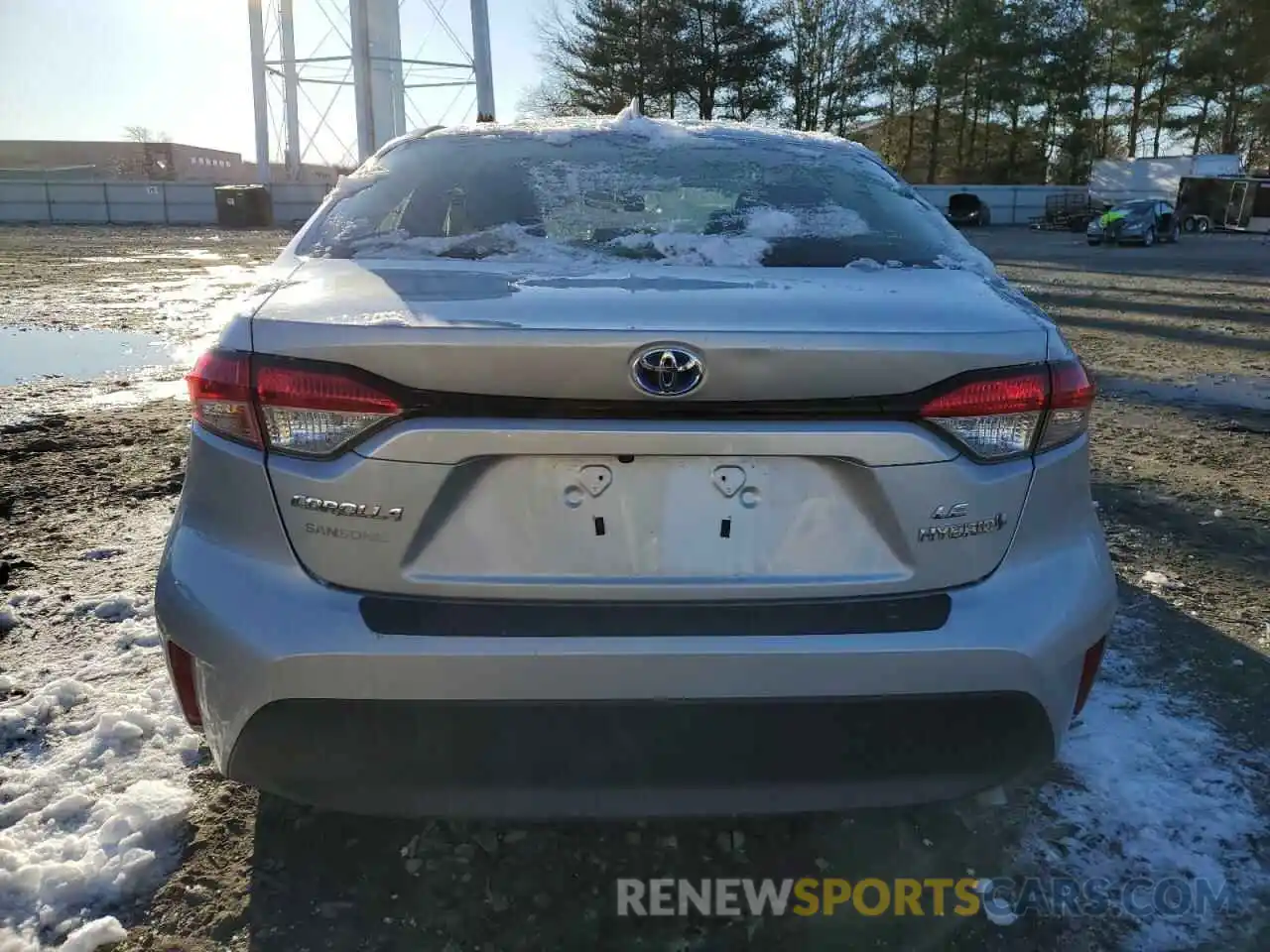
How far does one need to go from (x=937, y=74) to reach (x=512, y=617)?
51.8 metres

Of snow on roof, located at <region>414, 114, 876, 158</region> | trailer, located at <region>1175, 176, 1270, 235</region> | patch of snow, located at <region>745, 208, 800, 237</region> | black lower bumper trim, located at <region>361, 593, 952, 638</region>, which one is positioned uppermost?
trailer, located at <region>1175, 176, 1270, 235</region>

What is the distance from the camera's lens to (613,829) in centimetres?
221

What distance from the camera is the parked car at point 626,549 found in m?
1.58

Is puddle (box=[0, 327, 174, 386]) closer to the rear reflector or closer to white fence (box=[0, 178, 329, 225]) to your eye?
the rear reflector

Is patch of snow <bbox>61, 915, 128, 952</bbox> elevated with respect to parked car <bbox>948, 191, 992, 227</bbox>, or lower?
lower

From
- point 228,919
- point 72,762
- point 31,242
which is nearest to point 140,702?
point 72,762

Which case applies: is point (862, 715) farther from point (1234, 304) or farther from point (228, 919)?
point (1234, 304)

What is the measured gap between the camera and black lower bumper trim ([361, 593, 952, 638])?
1604 mm

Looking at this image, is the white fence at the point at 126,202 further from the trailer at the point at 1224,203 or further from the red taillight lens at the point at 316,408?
the red taillight lens at the point at 316,408

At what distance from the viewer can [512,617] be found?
1.61m

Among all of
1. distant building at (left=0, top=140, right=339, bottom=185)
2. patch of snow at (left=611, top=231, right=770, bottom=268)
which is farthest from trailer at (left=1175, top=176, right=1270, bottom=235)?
distant building at (left=0, top=140, right=339, bottom=185)

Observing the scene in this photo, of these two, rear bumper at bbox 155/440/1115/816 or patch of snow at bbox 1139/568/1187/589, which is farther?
patch of snow at bbox 1139/568/1187/589

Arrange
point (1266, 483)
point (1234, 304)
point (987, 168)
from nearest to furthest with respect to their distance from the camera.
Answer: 1. point (1266, 483)
2. point (1234, 304)
3. point (987, 168)

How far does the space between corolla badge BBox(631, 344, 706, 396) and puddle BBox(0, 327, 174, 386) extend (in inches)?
273
